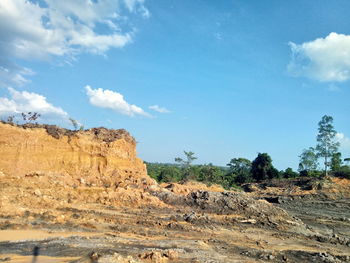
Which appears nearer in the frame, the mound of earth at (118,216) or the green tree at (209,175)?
the mound of earth at (118,216)

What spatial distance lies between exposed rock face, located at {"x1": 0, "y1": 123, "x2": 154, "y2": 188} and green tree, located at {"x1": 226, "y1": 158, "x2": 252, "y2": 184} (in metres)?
29.7

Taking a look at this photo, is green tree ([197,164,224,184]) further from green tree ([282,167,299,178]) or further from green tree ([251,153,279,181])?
green tree ([282,167,299,178])

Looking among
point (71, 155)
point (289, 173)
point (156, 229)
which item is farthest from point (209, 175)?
point (156, 229)

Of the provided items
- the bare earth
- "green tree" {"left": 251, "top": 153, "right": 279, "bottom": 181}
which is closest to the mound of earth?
the bare earth

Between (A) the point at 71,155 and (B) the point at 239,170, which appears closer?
(A) the point at 71,155

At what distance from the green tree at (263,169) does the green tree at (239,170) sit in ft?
4.63

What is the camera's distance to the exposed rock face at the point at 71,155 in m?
16.5

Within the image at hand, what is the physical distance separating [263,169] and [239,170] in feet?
24.9

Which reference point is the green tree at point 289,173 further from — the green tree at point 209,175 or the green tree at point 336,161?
the green tree at point 209,175

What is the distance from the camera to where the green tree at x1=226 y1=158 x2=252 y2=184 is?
4756cm

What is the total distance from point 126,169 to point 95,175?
2.18m

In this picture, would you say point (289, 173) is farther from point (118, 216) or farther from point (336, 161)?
point (118, 216)

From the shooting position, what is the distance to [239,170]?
52.5m

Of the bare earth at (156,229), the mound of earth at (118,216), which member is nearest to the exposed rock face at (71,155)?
the mound of earth at (118,216)
